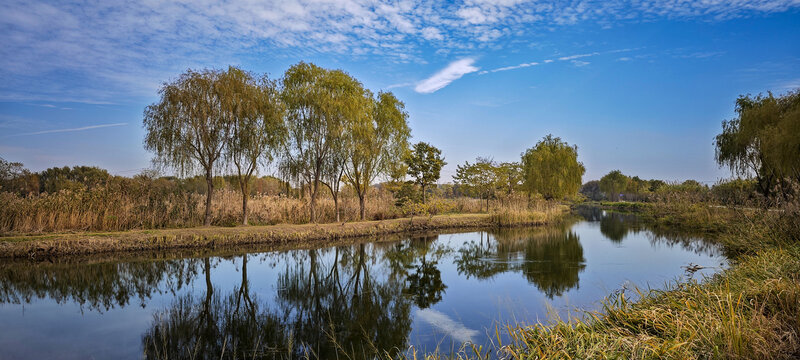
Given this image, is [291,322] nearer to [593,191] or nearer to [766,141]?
[766,141]

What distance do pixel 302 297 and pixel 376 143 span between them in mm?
13429

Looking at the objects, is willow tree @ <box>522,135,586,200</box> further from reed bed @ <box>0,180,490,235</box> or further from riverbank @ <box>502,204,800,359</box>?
riverbank @ <box>502,204,800,359</box>

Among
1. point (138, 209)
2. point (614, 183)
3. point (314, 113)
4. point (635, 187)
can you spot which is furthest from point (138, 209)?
point (635, 187)

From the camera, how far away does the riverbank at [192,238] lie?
38.7 ft

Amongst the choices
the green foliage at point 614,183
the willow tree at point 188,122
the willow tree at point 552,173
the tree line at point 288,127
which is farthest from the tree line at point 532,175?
the green foliage at point 614,183

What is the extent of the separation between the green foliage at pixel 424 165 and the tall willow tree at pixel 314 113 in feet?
25.0

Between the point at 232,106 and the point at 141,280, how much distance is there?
859 cm

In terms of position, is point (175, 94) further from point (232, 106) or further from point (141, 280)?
point (141, 280)

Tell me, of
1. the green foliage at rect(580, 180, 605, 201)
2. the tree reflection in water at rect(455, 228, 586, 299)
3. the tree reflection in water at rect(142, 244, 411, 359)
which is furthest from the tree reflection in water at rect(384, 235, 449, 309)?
the green foliage at rect(580, 180, 605, 201)

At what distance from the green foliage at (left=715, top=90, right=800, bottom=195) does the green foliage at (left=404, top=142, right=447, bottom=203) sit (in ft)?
53.8

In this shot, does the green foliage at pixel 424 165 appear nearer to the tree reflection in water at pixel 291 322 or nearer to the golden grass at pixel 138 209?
the golden grass at pixel 138 209

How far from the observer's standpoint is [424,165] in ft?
85.4

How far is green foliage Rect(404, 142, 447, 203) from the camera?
85.5ft

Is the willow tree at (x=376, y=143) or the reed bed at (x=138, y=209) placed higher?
the willow tree at (x=376, y=143)
